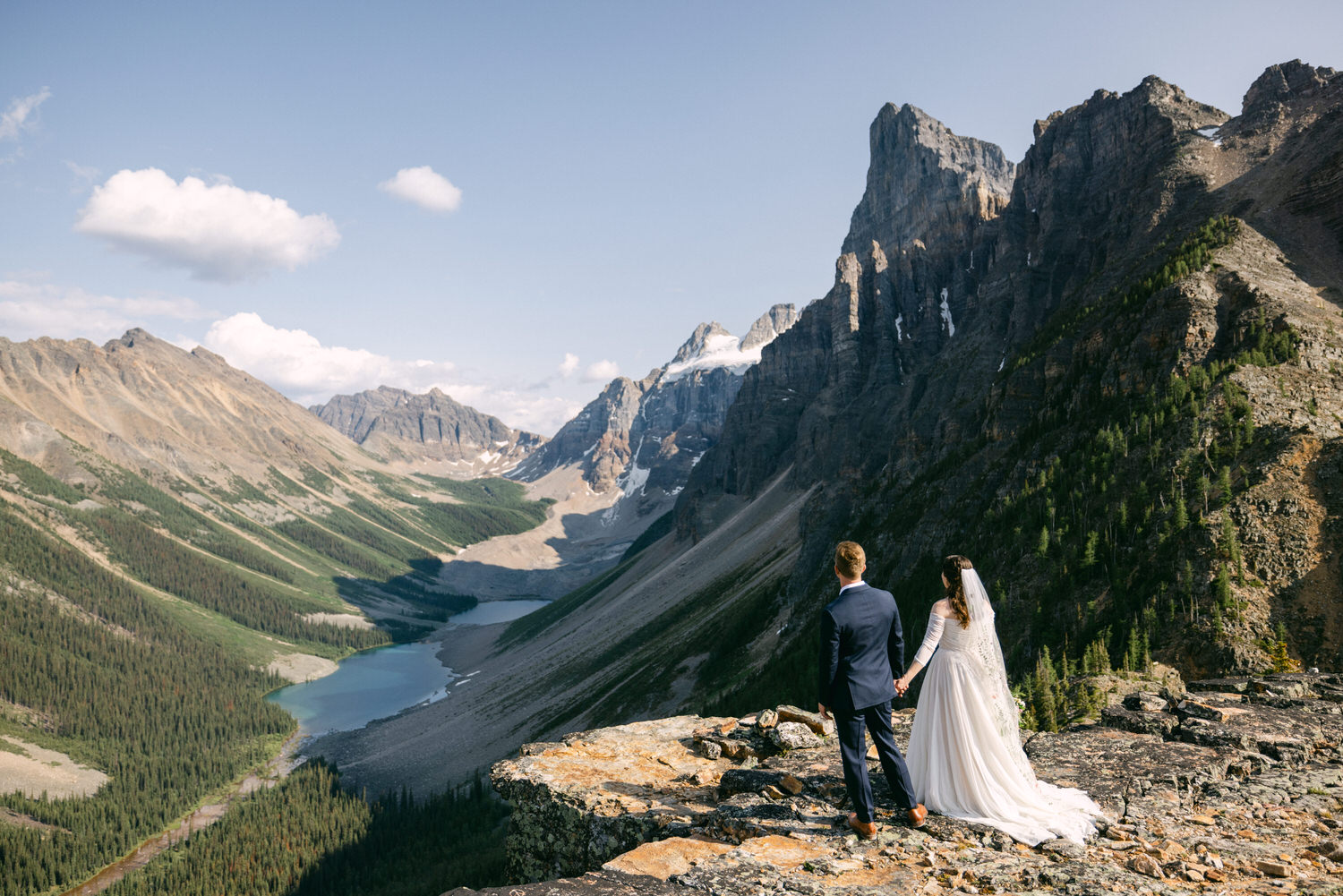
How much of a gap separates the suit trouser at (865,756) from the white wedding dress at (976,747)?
0.68m

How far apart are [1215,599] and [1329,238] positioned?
49.2m

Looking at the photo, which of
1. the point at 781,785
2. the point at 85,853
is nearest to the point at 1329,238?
the point at 781,785

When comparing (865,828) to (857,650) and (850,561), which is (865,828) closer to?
(857,650)

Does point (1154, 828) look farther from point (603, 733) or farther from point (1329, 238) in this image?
point (1329, 238)

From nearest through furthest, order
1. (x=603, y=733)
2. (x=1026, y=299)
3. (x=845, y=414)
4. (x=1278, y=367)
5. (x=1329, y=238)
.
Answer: (x=603, y=733) < (x=1278, y=367) < (x=1329, y=238) < (x=1026, y=299) < (x=845, y=414)

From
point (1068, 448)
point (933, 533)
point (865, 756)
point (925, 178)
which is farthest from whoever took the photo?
point (925, 178)

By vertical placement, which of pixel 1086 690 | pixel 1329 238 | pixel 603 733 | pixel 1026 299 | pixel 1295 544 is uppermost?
pixel 1026 299

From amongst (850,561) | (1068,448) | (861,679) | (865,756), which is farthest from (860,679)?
(1068,448)

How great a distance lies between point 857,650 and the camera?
33.7ft

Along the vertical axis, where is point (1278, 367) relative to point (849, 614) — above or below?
above

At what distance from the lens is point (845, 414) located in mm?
140000

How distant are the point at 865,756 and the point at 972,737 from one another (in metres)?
1.71

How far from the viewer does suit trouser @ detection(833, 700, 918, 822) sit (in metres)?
9.86

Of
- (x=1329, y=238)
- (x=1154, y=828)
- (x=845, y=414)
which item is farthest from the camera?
(x=845, y=414)
